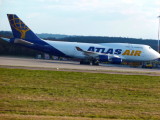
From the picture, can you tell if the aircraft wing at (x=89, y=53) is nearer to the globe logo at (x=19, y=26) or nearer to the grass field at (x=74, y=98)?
the globe logo at (x=19, y=26)

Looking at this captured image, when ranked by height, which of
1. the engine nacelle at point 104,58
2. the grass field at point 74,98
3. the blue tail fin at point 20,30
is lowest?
the grass field at point 74,98

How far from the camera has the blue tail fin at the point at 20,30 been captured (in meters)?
51.3

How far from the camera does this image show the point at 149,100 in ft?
62.8

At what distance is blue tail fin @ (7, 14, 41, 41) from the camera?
5128 centimetres

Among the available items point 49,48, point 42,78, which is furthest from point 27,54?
point 42,78

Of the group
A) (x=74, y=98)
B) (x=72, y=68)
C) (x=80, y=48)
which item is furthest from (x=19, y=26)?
(x=74, y=98)

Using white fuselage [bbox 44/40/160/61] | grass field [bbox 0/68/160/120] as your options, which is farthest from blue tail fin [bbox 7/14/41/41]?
grass field [bbox 0/68/160/120]

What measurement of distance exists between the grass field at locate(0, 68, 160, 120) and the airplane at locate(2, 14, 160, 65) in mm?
23784

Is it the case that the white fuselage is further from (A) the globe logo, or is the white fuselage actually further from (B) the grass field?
(B) the grass field

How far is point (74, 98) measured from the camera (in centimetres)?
1856

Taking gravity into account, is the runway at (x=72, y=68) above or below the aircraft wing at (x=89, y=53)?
below

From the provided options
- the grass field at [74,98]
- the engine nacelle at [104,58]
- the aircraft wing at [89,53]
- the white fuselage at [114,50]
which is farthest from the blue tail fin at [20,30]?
the grass field at [74,98]

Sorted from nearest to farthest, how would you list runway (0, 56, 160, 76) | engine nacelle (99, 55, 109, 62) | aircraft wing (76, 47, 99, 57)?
runway (0, 56, 160, 76) < engine nacelle (99, 55, 109, 62) < aircraft wing (76, 47, 99, 57)

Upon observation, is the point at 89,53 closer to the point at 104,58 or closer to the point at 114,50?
the point at 104,58
